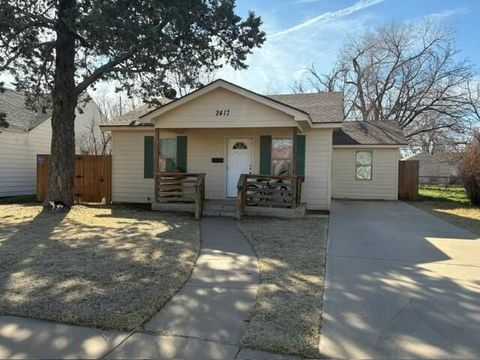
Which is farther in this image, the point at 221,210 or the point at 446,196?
the point at 446,196

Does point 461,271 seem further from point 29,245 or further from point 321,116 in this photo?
point 321,116

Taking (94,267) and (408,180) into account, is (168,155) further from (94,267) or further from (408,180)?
(408,180)

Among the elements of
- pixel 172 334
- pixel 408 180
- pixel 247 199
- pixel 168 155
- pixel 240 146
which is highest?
pixel 240 146

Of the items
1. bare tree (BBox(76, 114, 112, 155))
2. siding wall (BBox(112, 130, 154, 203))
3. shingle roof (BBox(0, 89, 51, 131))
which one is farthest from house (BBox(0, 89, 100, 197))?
bare tree (BBox(76, 114, 112, 155))

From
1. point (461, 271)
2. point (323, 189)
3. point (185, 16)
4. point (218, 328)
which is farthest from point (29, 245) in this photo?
point (323, 189)

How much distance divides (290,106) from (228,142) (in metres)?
3.35

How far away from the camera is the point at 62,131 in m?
12.0

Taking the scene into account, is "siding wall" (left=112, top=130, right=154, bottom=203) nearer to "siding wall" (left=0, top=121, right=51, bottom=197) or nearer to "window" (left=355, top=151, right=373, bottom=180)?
"siding wall" (left=0, top=121, right=51, bottom=197)

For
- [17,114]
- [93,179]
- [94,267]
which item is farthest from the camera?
[17,114]

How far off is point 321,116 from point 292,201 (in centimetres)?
356

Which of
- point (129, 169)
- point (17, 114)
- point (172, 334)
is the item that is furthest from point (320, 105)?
point (17, 114)

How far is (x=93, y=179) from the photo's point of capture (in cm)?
1567

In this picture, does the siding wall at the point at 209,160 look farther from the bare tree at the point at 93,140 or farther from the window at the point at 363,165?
the bare tree at the point at 93,140

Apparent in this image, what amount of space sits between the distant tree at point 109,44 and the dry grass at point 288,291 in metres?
5.48
